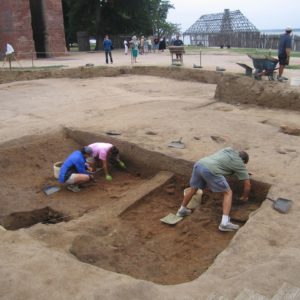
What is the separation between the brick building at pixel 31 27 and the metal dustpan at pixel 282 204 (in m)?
21.1

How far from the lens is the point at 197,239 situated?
5898 mm

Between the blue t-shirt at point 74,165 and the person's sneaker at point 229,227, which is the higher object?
the blue t-shirt at point 74,165

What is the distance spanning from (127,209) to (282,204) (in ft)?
8.19

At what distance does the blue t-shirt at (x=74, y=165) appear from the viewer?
25.0ft

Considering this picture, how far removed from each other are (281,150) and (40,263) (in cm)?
547

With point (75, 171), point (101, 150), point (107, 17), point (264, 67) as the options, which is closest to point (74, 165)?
point (75, 171)

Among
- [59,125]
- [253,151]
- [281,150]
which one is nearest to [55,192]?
[59,125]

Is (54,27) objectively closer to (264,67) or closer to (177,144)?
(264,67)

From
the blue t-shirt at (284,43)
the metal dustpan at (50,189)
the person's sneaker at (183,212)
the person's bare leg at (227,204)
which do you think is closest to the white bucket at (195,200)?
the person's sneaker at (183,212)

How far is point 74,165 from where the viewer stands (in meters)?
7.74

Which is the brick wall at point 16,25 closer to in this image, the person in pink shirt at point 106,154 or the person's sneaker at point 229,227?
the person in pink shirt at point 106,154

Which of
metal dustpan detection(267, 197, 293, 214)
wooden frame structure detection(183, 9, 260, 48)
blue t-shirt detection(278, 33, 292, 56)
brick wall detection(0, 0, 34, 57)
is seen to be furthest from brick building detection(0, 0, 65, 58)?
metal dustpan detection(267, 197, 293, 214)

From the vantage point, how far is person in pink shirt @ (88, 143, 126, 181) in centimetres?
797

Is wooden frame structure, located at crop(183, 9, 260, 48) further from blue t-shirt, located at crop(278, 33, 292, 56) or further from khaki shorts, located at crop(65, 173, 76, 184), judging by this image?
khaki shorts, located at crop(65, 173, 76, 184)
